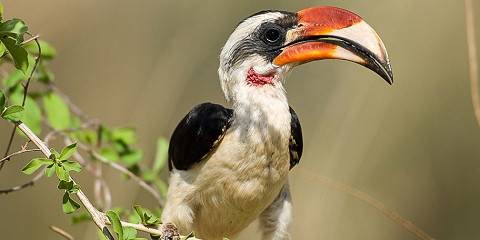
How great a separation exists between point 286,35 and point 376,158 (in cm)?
196

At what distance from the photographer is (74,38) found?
241 inches

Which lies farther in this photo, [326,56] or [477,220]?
[477,220]

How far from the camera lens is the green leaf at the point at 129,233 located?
2.75m

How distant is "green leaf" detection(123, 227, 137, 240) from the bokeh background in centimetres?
230

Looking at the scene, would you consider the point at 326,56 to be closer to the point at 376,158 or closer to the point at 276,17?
the point at 276,17

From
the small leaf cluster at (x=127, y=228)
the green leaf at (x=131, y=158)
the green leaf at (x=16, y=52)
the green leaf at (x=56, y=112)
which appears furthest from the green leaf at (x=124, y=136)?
the green leaf at (x=16, y=52)

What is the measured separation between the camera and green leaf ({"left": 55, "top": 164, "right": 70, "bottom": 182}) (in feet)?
8.83

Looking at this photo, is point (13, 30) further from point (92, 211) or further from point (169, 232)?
point (169, 232)

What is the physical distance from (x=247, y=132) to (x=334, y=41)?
1.55ft

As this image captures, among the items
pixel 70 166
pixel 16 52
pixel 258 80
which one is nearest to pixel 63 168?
pixel 70 166

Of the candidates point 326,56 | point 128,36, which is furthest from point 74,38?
point 326,56

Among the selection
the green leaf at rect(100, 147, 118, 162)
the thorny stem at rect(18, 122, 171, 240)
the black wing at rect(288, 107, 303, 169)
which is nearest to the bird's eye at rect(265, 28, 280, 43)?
the black wing at rect(288, 107, 303, 169)

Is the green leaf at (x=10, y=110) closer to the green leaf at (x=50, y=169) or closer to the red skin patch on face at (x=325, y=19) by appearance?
the green leaf at (x=50, y=169)

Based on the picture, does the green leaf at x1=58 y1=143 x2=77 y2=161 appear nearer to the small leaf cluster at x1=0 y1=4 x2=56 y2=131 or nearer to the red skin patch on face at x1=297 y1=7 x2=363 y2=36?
the small leaf cluster at x1=0 y1=4 x2=56 y2=131
